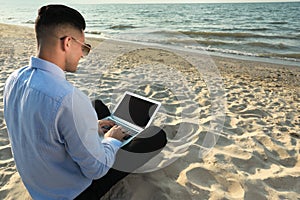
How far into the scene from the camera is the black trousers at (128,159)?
6.64 ft

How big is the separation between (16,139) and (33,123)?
296 millimetres

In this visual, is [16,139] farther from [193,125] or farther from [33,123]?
[193,125]

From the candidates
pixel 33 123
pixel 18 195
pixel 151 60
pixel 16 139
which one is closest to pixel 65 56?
pixel 33 123

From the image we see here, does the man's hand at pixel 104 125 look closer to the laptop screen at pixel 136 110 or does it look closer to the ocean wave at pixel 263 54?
the laptop screen at pixel 136 110

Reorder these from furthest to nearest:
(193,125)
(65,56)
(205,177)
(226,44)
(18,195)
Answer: (226,44) < (193,125) < (205,177) < (18,195) < (65,56)

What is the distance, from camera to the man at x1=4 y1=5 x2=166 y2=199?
1.42 m

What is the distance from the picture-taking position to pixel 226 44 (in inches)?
496

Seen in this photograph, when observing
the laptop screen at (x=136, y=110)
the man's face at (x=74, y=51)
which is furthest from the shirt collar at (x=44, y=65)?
the laptop screen at (x=136, y=110)

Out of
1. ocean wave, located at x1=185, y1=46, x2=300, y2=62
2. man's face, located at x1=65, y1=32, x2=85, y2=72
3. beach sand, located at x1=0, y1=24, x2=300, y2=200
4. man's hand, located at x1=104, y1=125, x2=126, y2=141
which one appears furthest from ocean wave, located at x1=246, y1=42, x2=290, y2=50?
man's face, located at x1=65, y1=32, x2=85, y2=72

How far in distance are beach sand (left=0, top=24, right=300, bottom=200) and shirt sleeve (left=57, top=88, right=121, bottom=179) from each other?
841 millimetres

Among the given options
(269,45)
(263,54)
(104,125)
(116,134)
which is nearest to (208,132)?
(104,125)

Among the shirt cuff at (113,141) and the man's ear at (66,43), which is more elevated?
the man's ear at (66,43)

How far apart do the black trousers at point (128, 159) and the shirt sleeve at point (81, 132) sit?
14.1 inches

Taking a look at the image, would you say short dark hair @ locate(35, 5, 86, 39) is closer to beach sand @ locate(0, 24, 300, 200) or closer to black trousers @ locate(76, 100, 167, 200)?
black trousers @ locate(76, 100, 167, 200)
